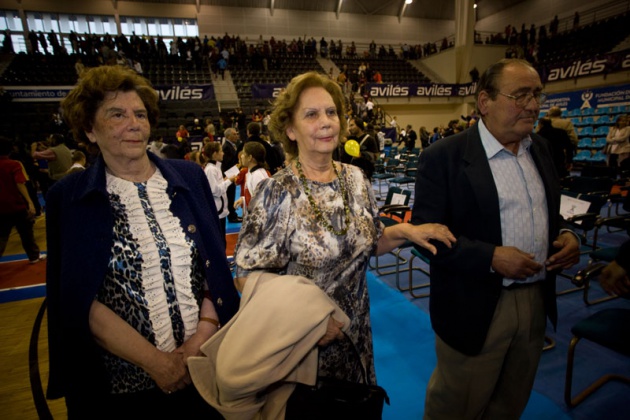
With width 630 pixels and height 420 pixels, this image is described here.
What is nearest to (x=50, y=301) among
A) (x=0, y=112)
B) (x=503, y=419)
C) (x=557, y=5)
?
(x=503, y=419)

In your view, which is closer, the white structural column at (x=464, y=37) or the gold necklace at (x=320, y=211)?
the gold necklace at (x=320, y=211)

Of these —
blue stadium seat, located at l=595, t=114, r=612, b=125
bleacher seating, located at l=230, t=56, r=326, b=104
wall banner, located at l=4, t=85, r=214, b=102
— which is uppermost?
bleacher seating, located at l=230, t=56, r=326, b=104

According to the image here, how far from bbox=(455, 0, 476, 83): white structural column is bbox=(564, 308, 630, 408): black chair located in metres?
20.0

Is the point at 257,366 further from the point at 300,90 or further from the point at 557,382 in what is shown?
the point at 557,382

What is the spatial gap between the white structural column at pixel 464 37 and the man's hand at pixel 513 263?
2063 centimetres

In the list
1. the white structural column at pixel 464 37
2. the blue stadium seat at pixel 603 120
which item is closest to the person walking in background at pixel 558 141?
the blue stadium seat at pixel 603 120

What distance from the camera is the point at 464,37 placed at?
1895 centimetres

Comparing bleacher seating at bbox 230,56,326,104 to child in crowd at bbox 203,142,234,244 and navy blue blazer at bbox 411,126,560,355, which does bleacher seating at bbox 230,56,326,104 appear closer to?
child in crowd at bbox 203,142,234,244

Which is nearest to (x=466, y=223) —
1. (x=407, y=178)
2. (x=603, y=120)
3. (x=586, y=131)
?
(x=407, y=178)

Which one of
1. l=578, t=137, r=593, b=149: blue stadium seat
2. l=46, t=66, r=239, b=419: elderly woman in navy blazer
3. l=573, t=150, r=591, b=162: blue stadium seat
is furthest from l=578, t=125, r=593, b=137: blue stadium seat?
l=46, t=66, r=239, b=419: elderly woman in navy blazer

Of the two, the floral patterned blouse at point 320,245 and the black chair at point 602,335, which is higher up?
the floral patterned blouse at point 320,245

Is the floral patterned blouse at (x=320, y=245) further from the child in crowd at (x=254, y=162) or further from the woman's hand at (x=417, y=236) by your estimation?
the child in crowd at (x=254, y=162)

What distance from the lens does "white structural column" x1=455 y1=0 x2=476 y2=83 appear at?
17578mm

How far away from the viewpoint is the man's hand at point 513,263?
1.27m
